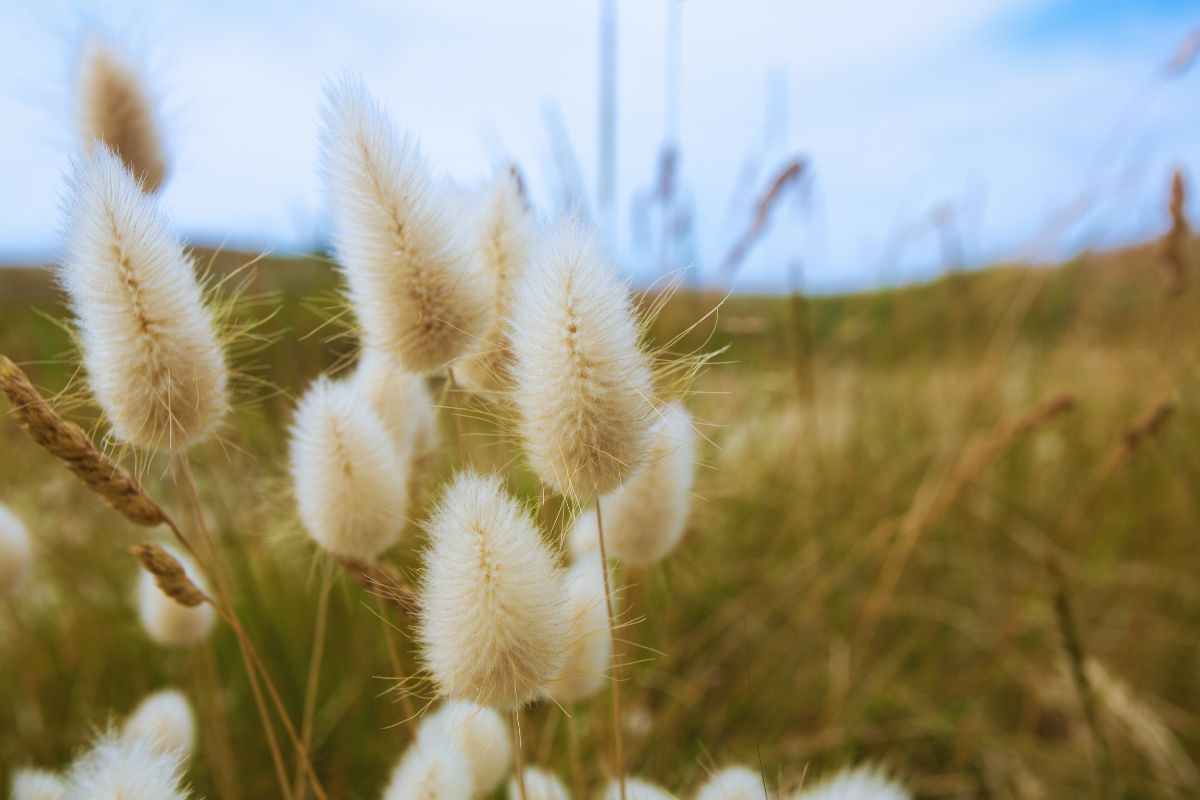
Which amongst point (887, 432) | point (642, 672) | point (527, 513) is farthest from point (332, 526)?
point (887, 432)

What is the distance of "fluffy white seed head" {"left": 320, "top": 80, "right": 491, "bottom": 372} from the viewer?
64cm

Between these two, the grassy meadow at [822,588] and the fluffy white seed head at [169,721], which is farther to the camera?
the grassy meadow at [822,588]

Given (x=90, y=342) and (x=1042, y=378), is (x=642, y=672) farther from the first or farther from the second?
(x=1042, y=378)

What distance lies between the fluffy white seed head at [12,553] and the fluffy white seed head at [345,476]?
517mm

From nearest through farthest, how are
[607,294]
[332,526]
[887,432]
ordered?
[607,294]
[332,526]
[887,432]

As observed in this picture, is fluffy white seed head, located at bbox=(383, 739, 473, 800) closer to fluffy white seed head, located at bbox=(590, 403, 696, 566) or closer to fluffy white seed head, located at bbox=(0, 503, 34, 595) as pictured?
fluffy white seed head, located at bbox=(590, 403, 696, 566)

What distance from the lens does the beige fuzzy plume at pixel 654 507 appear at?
762 millimetres

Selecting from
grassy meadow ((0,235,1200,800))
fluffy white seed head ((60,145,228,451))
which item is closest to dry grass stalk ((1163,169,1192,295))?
grassy meadow ((0,235,1200,800))

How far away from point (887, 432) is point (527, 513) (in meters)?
2.28

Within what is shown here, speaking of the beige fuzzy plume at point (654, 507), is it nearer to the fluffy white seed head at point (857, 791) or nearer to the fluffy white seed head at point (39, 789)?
the fluffy white seed head at point (857, 791)

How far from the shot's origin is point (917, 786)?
1448mm

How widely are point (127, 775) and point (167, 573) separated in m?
0.18

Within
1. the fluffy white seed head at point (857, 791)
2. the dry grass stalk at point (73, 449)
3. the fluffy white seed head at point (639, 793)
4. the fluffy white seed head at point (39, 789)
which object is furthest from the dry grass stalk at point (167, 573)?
the fluffy white seed head at point (857, 791)

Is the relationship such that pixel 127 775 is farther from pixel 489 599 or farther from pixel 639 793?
pixel 639 793
